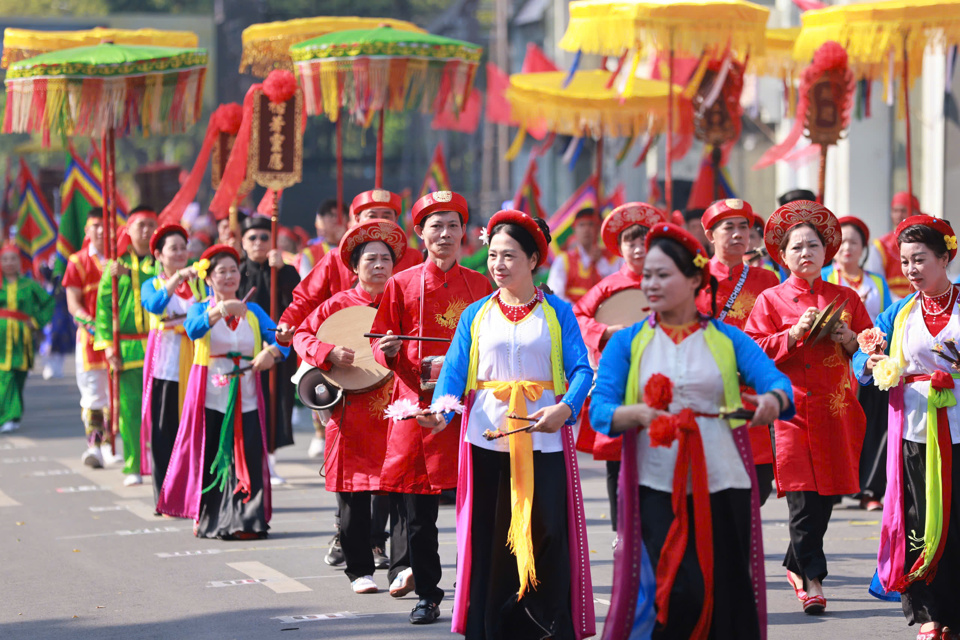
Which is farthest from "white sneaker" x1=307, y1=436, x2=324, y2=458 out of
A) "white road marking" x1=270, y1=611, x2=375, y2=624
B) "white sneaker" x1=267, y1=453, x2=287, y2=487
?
"white road marking" x1=270, y1=611, x2=375, y2=624

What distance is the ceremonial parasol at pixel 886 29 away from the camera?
9.98 m

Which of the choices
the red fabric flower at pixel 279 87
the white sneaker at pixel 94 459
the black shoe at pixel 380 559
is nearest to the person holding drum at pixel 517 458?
the black shoe at pixel 380 559

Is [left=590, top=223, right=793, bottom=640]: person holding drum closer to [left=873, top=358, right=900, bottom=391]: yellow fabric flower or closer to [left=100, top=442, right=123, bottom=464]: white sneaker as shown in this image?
[left=873, top=358, right=900, bottom=391]: yellow fabric flower

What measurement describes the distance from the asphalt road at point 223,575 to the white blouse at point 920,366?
0.92m

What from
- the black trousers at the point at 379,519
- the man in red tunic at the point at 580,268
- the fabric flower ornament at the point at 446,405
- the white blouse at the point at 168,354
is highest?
the man in red tunic at the point at 580,268

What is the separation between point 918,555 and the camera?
19.3ft

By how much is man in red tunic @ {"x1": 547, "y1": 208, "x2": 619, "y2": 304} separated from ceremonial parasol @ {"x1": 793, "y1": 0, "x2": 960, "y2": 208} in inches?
103

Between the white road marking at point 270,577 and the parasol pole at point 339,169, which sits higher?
the parasol pole at point 339,169

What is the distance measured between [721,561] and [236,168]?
6780 mm

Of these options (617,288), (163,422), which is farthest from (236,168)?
(617,288)

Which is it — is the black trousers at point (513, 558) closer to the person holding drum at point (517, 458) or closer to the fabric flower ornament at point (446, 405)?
the person holding drum at point (517, 458)

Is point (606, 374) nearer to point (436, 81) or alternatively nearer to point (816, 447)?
point (816, 447)

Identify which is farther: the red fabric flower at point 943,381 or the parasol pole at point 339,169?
the parasol pole at point 339,169

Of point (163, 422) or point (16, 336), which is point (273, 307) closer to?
point (163, 422)
